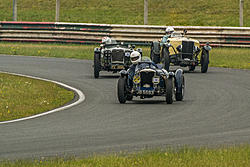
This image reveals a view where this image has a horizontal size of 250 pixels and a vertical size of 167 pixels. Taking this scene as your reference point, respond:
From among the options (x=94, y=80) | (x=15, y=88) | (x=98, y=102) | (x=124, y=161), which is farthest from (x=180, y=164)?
(x=94, y=80)

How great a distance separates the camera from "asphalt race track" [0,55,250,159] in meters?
10.1

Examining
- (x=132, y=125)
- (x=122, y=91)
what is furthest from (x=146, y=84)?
(x=132, y=125)

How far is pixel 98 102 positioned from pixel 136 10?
125 ft

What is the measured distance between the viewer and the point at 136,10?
52812mm

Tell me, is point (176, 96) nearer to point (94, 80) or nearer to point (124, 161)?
point (94, 80)

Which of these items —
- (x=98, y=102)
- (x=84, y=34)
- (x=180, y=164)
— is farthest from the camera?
(x=84, y=34)

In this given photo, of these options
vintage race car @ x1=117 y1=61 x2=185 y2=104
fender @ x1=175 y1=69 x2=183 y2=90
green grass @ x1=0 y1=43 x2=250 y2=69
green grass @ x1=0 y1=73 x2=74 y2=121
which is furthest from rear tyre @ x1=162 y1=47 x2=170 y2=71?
vintage race car @ x1=117 y1=61 x2=185 y2=104

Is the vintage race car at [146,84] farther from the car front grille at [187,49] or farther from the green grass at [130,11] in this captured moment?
the green grass at [130,11]

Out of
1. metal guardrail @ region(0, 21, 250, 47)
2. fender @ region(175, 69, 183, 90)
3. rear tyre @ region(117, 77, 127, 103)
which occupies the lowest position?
rear tyre @ region(117, 77, 127, 103)

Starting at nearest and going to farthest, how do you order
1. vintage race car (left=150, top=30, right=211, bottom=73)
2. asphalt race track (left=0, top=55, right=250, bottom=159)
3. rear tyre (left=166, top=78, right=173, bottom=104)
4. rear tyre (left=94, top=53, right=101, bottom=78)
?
asphalt race track (left=0, top=55, right=250, bottom=159), rear tyre (left=166, top=78, right=173, bottom=104), rear tyre (left=94, top=53, right=101, bottom=78), vintage race car (left=150, top=30, right=211, bottom=73)

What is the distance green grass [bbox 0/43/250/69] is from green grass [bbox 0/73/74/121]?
8.73 meters

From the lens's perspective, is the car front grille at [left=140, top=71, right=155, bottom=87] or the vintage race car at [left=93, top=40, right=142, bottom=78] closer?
the car front grille at [left=140, top=71, right=155, bottom=87]

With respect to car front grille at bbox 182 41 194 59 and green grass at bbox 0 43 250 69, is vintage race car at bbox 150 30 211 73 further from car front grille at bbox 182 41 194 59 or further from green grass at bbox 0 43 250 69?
green grass at bbox 0 43 250 69

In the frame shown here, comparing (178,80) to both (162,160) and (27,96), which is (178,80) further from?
(162,160)
